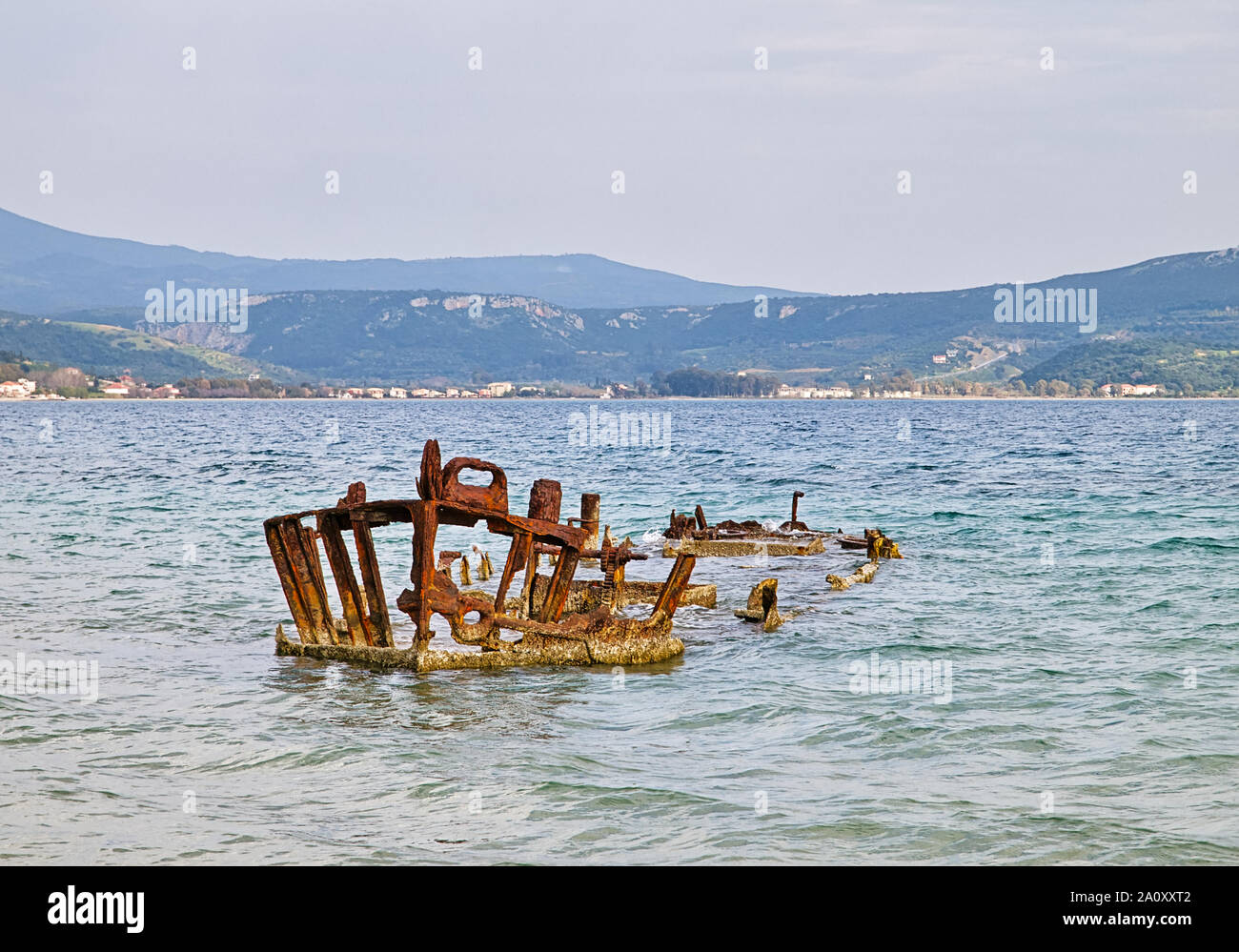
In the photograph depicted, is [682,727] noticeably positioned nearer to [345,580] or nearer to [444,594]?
[444,594]

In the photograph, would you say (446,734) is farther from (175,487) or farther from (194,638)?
(175,487)

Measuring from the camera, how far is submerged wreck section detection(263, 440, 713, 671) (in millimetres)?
16203

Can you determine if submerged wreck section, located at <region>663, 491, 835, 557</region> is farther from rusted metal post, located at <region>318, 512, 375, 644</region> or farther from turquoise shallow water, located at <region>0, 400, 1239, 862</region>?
rusted metal post, located at <region>318, 512, 375, 644</region>

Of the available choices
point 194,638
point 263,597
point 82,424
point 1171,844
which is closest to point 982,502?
point 263,597

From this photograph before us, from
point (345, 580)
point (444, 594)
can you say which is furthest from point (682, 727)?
point (345, 580)

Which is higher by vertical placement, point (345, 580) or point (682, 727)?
point (345, 580)

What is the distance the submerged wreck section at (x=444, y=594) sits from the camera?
16203 millimetres

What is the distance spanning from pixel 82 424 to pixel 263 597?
12616cm

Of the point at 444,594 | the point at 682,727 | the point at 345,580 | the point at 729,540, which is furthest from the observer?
the point at 729,540

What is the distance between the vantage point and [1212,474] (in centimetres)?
6162

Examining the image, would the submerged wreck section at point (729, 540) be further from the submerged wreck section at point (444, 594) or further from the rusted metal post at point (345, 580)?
the rusted metal post at point (345, 580)

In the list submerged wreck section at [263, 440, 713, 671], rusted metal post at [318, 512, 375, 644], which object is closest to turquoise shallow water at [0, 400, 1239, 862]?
submerged wreck section at [263, 440, 713, 671]

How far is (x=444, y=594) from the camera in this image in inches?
650

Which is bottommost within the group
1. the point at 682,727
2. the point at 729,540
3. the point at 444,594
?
the point at 682,727
